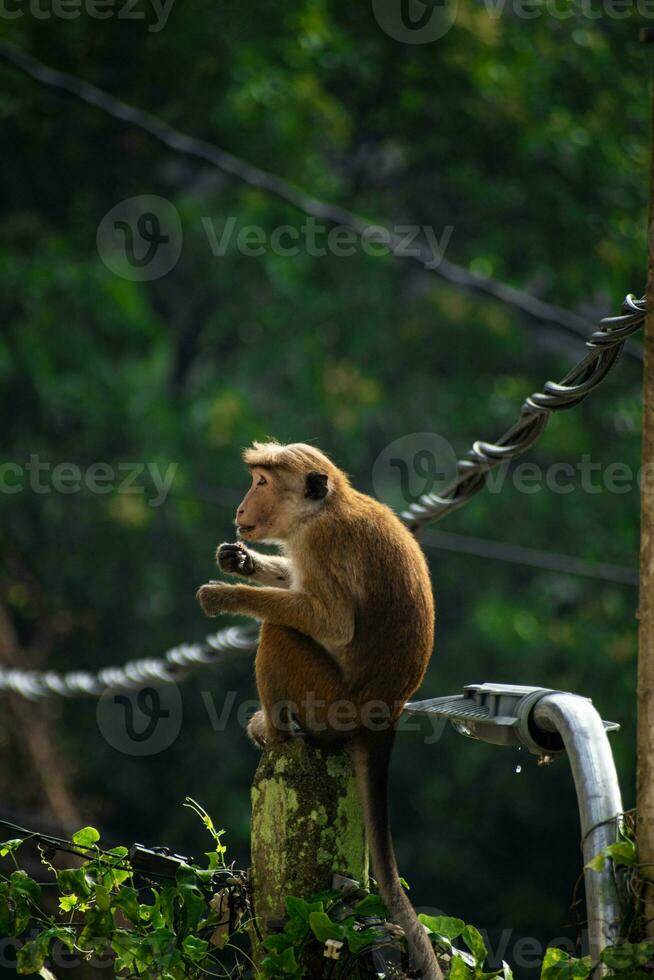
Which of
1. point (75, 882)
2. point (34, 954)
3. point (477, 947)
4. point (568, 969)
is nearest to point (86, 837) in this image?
point (75, 882)

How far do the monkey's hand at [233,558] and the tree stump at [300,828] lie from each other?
85cm

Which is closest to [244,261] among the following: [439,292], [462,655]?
[439,292]

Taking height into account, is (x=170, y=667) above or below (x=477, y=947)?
above

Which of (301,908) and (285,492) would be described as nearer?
(301,908)

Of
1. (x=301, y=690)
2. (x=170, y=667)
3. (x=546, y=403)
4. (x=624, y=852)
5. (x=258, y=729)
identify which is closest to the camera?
(x=624, y=852)

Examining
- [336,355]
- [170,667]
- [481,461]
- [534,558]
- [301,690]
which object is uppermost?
[336,355]

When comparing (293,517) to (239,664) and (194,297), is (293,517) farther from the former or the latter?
(194,297)

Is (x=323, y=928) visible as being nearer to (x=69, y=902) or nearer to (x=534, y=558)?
(x=69, y=902)

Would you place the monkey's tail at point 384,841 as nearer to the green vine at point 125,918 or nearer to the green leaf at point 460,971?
the green leaf at point 460,971

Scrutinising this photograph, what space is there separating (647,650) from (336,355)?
10.4 m

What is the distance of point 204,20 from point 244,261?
2276 millimetres

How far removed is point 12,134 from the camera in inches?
504

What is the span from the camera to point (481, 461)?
12.1ft

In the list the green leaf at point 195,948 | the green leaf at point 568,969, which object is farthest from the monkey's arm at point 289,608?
the green leaf at point 568,969
